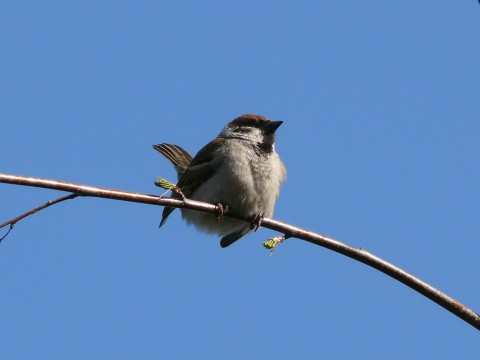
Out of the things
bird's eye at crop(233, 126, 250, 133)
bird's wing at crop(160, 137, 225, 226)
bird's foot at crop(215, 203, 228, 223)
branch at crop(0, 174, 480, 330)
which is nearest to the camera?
branch at crop(0, 174, 480, 330)

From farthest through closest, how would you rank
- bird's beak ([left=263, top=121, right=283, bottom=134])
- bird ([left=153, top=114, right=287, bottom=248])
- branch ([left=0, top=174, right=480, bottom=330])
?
bird's beak ([left=263, top=121, right=283, bottom=134]) → bird ([left=153, top=114, right=287, bottom=248]) → branch ([left=0, top=174, right=480, bottom=330])

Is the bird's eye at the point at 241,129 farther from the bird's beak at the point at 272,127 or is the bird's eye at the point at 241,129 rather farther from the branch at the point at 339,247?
the branch at the point at 339,247

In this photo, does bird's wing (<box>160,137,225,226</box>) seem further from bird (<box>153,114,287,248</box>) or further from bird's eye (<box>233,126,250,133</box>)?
bird's eye (<box>233,126,250,133</box>)

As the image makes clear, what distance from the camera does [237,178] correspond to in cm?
631

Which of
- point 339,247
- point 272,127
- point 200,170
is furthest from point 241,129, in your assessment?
point 339,247

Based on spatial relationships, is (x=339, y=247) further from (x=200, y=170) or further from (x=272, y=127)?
(x=272, y=127)

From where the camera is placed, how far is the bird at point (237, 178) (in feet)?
20.5

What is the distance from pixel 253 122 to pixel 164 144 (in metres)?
1.47

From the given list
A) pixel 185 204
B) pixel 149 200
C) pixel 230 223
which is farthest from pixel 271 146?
pixel 149 200

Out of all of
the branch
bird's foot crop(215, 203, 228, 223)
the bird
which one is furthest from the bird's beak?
the branch

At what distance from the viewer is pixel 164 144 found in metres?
8.33

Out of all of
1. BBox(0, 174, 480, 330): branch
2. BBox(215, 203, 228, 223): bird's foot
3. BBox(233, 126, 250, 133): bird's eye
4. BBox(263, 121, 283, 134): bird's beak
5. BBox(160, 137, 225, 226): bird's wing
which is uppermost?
BBox(263, 121, 283, 134): bird's beak

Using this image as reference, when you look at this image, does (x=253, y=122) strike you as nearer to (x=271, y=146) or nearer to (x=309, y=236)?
(x=271, y=146)

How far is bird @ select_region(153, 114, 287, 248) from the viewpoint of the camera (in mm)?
6254
